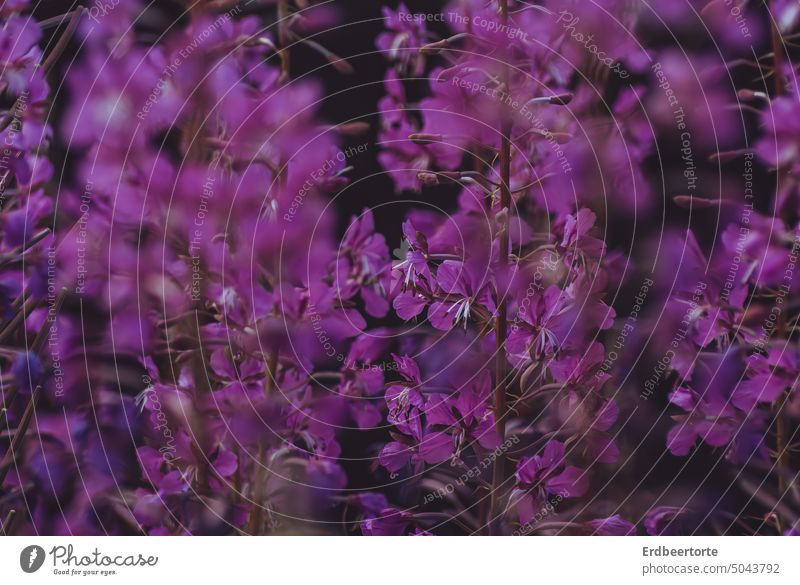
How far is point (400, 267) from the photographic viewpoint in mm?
709

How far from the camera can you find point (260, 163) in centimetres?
71
